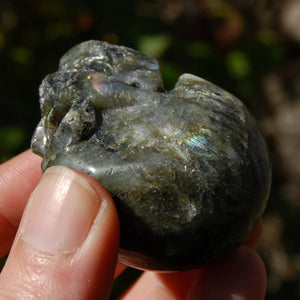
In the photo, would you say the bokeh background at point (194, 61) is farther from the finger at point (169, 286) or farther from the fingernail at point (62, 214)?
the fingernail at point (62, 214)

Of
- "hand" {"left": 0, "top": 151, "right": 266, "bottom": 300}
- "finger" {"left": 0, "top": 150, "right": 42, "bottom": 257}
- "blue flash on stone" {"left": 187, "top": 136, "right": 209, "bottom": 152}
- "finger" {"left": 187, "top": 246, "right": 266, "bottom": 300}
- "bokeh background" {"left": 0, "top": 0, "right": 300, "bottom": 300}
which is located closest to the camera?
"hand" {"left": 0, "top": 151, "right": 266, "bottom": 300}

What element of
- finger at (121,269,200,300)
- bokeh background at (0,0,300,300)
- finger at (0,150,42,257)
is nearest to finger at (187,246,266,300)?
finger at (121,269,200,300)

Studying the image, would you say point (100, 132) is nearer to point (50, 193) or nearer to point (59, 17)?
point (50, 193)

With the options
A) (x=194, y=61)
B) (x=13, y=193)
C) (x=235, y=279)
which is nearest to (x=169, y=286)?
(x=235, y=279)

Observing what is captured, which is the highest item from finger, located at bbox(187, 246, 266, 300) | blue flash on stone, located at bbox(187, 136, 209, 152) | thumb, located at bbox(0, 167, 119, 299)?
blue flash on stone, located at bbox(187, 136, 209, 152)

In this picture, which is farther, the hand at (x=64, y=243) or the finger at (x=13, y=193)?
the finger at (x=13, y=193)

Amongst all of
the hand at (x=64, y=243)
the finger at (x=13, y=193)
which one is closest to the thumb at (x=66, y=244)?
the hand at (x=64, y=243)

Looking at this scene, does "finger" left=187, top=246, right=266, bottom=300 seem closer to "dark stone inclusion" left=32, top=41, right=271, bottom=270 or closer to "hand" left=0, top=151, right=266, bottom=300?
"dark stone inclusion" left=32, top=41, right=271, bottom=270
